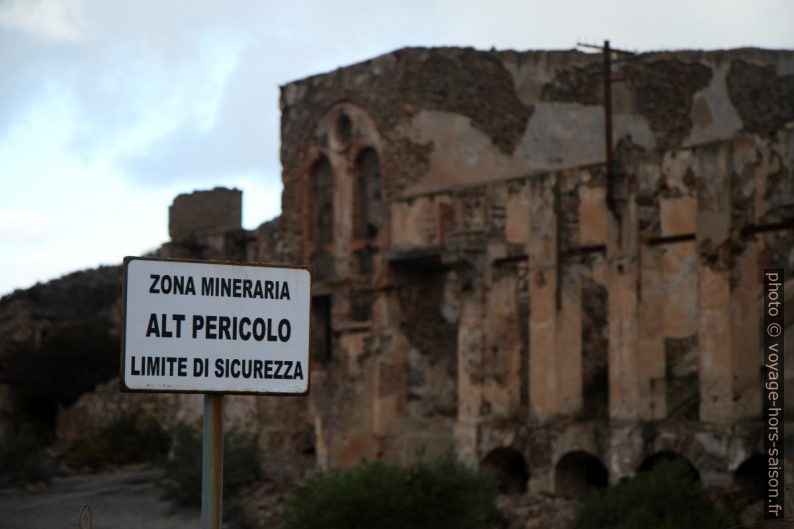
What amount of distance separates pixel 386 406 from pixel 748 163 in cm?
852

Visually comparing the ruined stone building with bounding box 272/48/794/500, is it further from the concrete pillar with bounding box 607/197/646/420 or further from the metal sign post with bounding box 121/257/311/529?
the metal sign post with bounding box 121/257/311/529

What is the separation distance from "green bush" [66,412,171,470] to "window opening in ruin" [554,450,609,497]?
1088 centimetres

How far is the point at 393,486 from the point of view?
68.2 ft

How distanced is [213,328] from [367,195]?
23280 mm

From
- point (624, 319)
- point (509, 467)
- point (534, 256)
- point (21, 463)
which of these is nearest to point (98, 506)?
point (21, 463)

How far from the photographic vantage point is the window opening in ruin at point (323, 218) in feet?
99.6

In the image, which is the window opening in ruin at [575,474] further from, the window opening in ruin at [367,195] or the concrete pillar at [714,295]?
the window opening in ruin at [367,195]

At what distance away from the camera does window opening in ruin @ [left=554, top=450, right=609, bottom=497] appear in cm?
2353

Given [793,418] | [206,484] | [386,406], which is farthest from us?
[386,406]

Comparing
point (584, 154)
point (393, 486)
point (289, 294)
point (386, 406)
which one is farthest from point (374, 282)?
point (289, 294)

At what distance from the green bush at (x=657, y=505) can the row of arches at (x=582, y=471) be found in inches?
14.4

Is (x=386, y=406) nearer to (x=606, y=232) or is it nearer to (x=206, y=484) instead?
(x=606, y=232)

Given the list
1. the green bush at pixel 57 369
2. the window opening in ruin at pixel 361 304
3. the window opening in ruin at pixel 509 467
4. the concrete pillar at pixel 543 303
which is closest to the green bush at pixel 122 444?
the green bush at pixel 57 369

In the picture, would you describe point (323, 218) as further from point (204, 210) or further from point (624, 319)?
point (624, 319)
